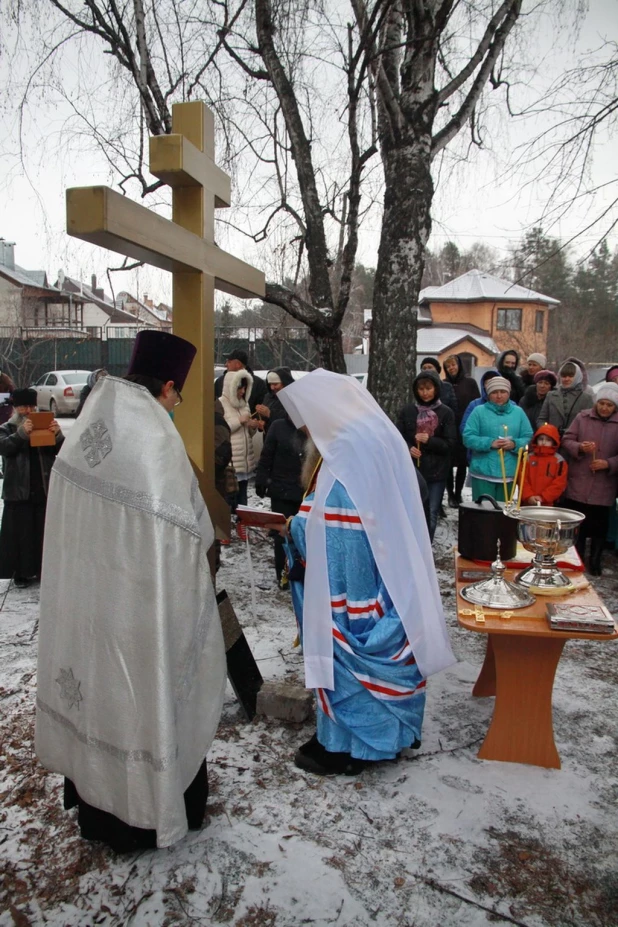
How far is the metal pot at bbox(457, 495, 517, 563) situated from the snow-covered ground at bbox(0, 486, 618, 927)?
0.94 metres

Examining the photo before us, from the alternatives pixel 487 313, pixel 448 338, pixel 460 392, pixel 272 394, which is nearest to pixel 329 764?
pixel 272 394

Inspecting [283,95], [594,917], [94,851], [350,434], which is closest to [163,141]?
[350,434]

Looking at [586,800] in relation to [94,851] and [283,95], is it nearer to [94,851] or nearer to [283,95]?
[94,851]

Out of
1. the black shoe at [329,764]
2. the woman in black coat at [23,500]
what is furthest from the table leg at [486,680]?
the woman in black coat at [23,500]

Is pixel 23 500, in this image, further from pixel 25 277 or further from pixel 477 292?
pixel 25 277

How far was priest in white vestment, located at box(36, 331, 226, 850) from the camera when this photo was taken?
2314 mm

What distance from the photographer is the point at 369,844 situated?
2699 mm

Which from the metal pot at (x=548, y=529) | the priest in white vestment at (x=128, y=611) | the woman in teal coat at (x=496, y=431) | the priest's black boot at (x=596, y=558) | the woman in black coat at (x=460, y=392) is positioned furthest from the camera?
the woman in black coat at (x=460, y=392)

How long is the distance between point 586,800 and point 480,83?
7113mm

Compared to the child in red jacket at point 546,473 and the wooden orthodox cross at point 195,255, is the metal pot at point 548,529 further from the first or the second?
the child in red jacket at point 546,473

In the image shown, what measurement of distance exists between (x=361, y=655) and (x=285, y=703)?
91 cm

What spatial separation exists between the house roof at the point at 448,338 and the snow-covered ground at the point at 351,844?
27364mm

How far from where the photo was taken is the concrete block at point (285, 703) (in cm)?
367

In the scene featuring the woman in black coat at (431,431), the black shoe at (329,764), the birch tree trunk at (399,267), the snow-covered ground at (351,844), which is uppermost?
the birch tree trunk at (399,267)
